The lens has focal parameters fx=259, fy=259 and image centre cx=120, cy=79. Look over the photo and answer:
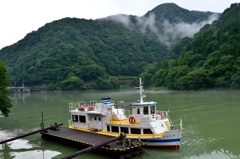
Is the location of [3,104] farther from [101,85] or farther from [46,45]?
[46,45]

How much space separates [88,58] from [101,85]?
111ft

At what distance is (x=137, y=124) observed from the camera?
18688 millimetres

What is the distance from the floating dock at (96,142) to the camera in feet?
53.9

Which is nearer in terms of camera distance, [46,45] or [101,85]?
[101,85]

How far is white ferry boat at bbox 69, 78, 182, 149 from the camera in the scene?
17.9m

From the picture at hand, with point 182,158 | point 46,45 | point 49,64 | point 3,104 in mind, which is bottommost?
point 182,158

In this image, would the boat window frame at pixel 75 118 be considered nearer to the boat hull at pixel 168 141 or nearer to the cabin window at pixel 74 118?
the cabin window at pixel 74 118

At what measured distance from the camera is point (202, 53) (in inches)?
4168

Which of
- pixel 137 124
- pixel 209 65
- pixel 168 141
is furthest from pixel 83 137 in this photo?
pixel 209 65

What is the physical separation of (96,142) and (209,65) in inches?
3056

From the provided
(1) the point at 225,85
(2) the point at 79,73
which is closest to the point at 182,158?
(1) the point at 225,85

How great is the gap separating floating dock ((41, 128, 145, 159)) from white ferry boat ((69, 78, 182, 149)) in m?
0.84

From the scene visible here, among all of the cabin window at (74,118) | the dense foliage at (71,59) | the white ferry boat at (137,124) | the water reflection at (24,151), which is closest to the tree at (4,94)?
the water reflection at (24,151)

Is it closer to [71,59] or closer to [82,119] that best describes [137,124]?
[82,119]
